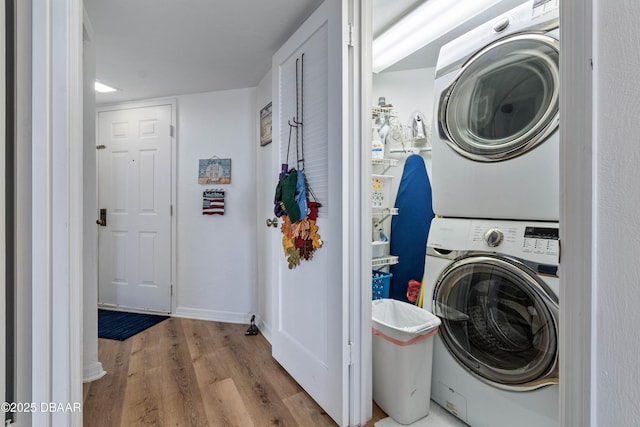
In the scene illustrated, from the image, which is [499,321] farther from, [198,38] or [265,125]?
[198,38]

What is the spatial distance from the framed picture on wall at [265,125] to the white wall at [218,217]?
187 millimetres

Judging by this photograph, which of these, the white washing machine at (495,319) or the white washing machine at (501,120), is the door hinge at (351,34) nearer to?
the white washing machine at (501,120)

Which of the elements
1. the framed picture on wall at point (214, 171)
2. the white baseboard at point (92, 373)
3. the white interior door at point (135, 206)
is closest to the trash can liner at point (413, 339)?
the white baseboard at point (92, 373)

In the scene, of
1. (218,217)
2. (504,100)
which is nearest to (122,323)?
(218,217)

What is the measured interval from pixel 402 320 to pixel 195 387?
4.10 feet

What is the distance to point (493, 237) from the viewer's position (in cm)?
120

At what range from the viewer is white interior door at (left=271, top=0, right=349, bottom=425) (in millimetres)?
1293

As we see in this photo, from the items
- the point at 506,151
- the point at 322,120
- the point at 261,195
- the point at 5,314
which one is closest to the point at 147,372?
the point at 5,314

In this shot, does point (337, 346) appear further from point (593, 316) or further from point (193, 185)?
point (193, 185)

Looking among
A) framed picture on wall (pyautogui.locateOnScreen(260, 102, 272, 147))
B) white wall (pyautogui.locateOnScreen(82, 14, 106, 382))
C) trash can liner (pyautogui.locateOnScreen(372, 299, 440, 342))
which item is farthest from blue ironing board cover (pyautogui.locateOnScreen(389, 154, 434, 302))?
white wall (pyautogui.locateOnScreen(82, 14, 106, 382))

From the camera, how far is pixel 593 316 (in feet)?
1.58

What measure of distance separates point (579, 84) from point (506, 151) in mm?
756

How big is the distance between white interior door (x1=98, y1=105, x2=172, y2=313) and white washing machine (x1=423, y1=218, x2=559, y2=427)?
8.00 feet

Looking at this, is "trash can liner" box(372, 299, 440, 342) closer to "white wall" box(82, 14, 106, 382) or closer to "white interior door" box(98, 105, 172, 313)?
"white wall" box(82, 14, 106, 382)
